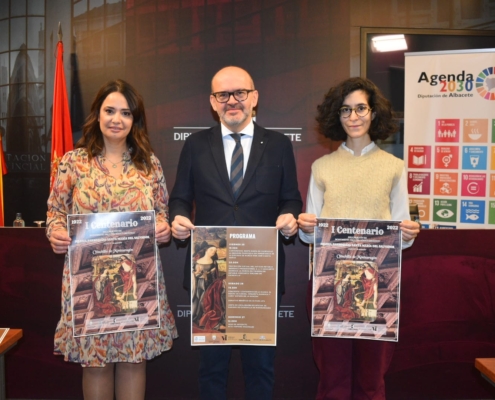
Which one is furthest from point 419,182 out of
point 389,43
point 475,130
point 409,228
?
point 409,228

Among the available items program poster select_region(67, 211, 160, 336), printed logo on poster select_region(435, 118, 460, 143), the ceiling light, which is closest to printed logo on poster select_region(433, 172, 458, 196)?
printed logo on poster select_region(435, 118, 460, 143)

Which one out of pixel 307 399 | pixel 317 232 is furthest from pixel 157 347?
pixel 307 399

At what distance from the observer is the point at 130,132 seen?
249 centimetres

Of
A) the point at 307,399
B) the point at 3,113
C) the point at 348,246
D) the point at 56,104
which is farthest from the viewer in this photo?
the point at 3,113

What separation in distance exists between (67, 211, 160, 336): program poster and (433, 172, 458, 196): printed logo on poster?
2.92m

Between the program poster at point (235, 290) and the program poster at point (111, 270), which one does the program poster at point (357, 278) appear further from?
the program poster at point (111, 270)

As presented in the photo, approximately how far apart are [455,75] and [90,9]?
3.30m

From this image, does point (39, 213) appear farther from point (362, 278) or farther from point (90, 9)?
point (362, 278)

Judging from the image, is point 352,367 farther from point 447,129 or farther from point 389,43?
point 389,43

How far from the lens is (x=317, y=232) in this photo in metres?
2.29

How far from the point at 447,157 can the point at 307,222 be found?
8.13ft

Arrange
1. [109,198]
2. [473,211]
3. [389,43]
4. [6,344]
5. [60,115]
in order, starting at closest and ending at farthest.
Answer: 1. [6,344]
2. [109,198]
3. [60,115]
4. [473,211]
5. [389,43]

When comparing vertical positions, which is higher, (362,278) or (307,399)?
(362,278)

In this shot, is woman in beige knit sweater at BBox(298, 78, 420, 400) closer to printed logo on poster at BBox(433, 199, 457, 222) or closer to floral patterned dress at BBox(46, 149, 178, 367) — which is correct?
floral patterned dress at BBox(46, 149, 178, 367)
